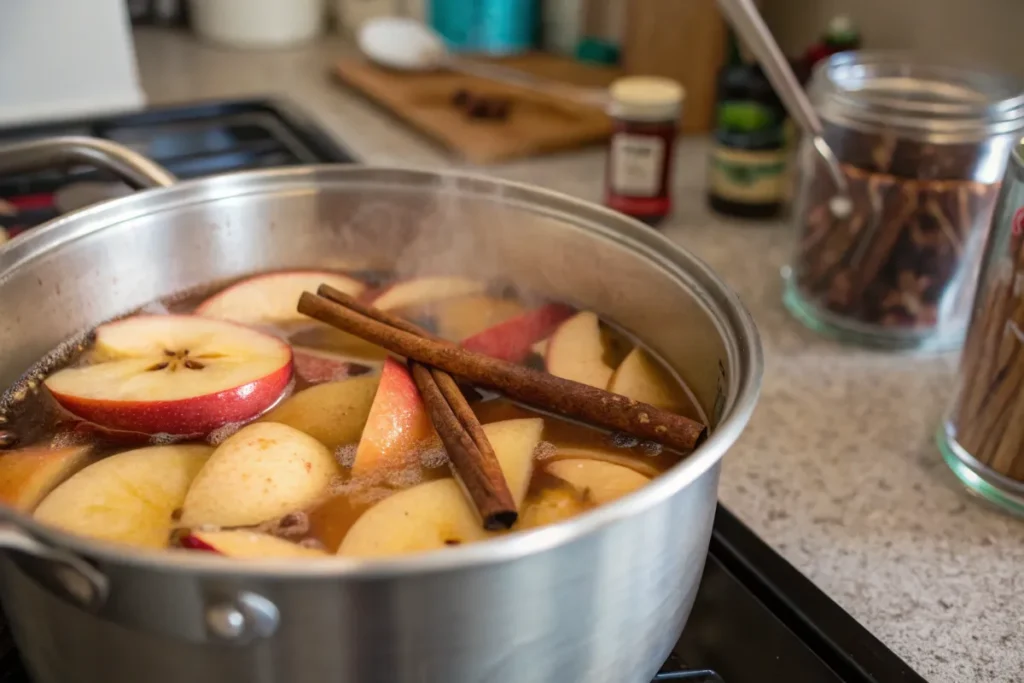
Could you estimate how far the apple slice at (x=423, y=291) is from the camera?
79 centimetres

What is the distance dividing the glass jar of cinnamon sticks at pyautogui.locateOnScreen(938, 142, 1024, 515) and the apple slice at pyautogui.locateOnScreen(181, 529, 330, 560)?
1.57ft

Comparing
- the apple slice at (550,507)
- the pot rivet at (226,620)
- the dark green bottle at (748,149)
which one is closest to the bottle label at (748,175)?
the dark green bottle at (748,149)

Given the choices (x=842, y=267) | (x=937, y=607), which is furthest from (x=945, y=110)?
(x=937, y=607)

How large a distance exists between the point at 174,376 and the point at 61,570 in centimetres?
28

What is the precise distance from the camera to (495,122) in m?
1.34

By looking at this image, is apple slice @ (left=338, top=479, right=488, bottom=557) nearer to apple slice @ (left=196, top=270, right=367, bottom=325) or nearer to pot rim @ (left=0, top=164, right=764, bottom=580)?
pot rim @ (left=0, top=164, right=764, bottom=580)

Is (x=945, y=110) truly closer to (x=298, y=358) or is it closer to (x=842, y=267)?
(x=842, y=267)

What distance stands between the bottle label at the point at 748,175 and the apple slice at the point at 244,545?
0.79m

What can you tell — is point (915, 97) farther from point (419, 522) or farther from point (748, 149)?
point (419, 522)

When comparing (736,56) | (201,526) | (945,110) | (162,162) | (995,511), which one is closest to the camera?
(201,526)

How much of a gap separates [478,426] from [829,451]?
0.33 meters

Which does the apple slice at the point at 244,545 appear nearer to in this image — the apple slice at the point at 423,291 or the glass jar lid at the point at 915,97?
the apple slice at the point at 423,291

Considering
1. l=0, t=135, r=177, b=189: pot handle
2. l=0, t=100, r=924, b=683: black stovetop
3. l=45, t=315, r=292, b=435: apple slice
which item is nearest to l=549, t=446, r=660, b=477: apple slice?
l=0, t=100, r=924, b=683: black stovetop

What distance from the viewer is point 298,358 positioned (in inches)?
27.9
